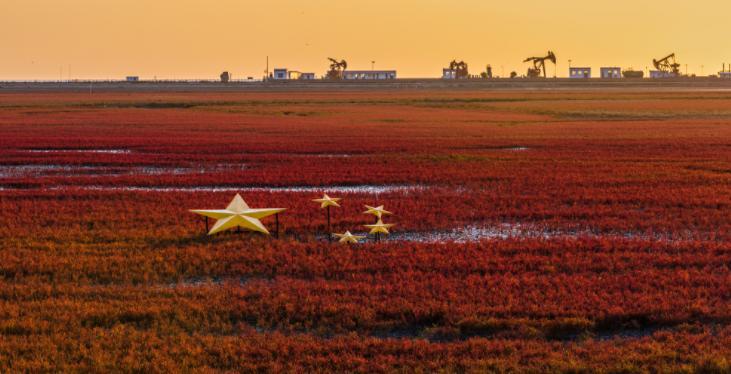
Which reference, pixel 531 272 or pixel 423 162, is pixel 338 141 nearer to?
pixel 423 162

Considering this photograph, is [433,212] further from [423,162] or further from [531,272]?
[423,162]

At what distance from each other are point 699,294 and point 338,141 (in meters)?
37.5

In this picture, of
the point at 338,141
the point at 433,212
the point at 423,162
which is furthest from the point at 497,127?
the point at 433,212

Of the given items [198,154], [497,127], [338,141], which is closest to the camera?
[198,154]

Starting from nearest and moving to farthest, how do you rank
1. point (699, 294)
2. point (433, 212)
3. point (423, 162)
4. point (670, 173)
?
point (699, 294), point (433, 212), point (670, 173), point (423, 162)

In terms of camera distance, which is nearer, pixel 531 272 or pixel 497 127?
pixel 531 272

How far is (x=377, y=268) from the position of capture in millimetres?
16344

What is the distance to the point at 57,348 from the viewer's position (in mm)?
11703

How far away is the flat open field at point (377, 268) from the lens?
1162 cm

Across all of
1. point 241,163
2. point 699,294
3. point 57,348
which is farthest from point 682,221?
point 241,163

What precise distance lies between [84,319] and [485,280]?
656cm

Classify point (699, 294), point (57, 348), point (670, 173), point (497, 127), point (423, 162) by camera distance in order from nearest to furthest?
point (57, 348), point (699, 294), point (670, 173), point (423, 162), point (497, 127)

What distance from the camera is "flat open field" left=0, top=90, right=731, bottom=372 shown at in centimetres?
1162

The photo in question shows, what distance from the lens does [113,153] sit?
143 ft
